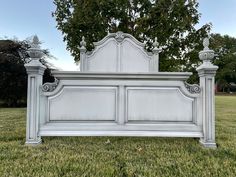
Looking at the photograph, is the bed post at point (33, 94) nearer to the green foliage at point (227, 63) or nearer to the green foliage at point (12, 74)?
the green foliage at point (12, 74)

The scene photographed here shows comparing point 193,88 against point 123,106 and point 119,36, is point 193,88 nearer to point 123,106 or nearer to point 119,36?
point 123,106

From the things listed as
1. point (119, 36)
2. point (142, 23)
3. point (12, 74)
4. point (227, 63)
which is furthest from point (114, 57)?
point (227, 63)

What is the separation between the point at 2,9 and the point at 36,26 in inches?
49.8

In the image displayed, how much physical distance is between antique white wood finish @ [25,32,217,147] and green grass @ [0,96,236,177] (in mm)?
158

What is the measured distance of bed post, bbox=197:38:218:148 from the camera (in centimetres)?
233

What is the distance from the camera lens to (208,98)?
2.33 meters

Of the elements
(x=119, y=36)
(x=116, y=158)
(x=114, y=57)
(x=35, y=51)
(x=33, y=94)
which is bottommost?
(x=116, y=158)

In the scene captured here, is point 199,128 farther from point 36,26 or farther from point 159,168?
point 36,26

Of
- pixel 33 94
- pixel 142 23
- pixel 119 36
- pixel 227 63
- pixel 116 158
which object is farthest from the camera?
pixel 227 63

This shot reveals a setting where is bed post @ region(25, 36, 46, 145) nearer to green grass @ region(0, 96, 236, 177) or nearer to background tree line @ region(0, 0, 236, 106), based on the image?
green grass @ region(0, 96, 236, 177)

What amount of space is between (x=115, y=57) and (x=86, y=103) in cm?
262

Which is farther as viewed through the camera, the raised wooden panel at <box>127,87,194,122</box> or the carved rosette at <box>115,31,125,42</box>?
the carved rosette at <box>115,31,125,42</box>

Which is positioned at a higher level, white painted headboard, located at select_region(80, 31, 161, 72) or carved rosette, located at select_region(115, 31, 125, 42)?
carved rosette, located at select_region(115, 31, 125, 42)

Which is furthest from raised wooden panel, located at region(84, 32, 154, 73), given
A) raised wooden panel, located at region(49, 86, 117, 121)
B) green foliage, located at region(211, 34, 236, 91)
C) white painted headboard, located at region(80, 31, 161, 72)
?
green foliage, located at region(211, 34, 236, 91)
